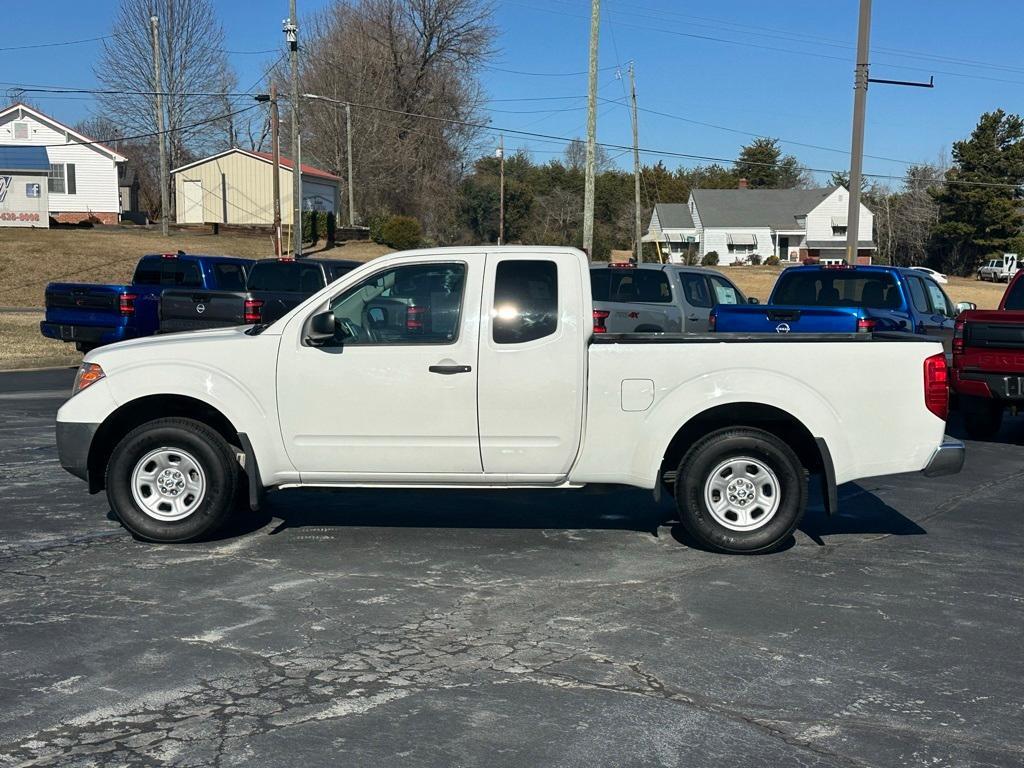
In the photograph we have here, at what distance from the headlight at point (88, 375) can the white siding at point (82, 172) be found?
56382 millimetres

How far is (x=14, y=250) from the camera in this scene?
4378cm

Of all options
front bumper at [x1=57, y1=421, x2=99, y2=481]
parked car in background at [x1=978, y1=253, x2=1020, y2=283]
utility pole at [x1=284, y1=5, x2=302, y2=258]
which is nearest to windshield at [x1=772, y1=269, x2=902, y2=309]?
front bumper at [x1=57, y1=421, x2=99, y2=481]

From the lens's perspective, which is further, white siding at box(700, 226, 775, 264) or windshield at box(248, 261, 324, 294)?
white siding at box(700, 226, 775, 264)

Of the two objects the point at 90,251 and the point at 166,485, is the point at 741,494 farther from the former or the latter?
the point at 90,251

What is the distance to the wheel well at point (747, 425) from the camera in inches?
289

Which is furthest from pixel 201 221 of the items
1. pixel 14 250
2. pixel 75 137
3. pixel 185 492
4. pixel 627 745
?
pixel 627 745

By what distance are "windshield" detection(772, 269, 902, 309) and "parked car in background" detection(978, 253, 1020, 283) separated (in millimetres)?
69450

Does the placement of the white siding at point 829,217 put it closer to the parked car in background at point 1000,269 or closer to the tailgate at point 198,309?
the parked car in background at point 1000,269

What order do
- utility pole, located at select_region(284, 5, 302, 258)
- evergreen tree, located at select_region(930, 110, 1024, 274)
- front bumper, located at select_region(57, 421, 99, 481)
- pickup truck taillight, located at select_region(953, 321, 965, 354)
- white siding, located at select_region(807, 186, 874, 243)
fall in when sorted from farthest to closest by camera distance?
white siding, located at select_region(807, 186, 874, 243)
evergreen tree, located at select_region(930, 110, 1024, 274)
utility pole, located at select_region(284, 5, 302, 258)
pickup truck taillight, located at select_region(953, 321, 965, 354)
front bumper, located at select_region(57, 421, 99, 481)

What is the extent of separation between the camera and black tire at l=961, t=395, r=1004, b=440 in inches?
491

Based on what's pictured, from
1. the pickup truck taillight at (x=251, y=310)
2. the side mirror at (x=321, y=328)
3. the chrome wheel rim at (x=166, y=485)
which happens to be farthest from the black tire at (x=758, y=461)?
the pickup truck taillight at (x=251, y=310)

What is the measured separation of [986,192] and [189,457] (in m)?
85.5

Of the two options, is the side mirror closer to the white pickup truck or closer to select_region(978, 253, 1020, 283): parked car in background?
the white pickup truck

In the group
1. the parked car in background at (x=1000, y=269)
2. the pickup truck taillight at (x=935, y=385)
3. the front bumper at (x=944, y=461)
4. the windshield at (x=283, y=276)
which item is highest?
the parked car in background at (x=1000, y=269)
